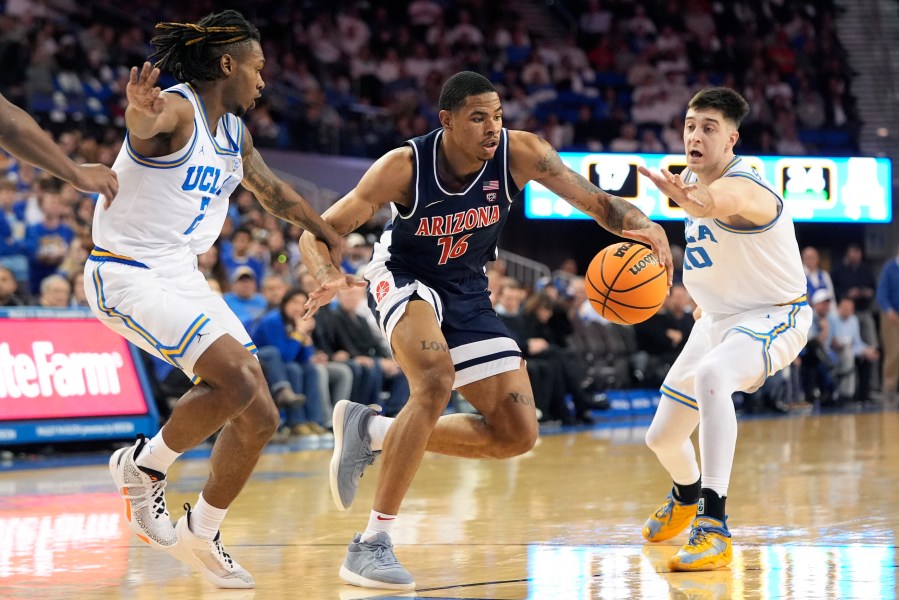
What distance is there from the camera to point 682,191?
539 centimetres

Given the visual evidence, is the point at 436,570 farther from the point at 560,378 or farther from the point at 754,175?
the point at 560,378

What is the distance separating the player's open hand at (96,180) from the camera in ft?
14.9

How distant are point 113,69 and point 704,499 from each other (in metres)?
14.9

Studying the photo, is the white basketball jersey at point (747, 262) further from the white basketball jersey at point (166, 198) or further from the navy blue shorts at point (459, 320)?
the white basketball jersey at point (166, 198)

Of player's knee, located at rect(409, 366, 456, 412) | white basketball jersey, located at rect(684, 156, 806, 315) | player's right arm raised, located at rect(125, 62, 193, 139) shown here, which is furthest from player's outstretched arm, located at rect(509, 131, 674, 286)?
player's right arm raised, located at rect(125, 62, 193, 139)

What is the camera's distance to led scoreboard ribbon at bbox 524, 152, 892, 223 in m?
16.1

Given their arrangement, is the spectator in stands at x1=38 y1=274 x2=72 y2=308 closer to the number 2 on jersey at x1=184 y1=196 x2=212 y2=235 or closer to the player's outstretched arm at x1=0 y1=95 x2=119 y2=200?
the number 2 on jersey at x1=184 y1=196 x2=212 y2=235

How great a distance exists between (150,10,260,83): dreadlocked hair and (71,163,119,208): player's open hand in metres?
0.81

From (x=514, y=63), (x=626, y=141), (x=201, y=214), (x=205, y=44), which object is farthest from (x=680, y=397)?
(x=514, y=63)

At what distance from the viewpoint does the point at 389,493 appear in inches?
208

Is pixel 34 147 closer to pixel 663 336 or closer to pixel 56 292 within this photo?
pixel 56 292

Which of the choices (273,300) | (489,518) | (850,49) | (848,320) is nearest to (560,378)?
(273,300)

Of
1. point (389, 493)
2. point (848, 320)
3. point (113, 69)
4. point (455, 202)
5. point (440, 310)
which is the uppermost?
point (113, 69)

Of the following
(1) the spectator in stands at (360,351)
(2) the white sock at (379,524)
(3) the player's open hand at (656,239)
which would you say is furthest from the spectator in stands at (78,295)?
(3) the player's open hand at (656,239)
